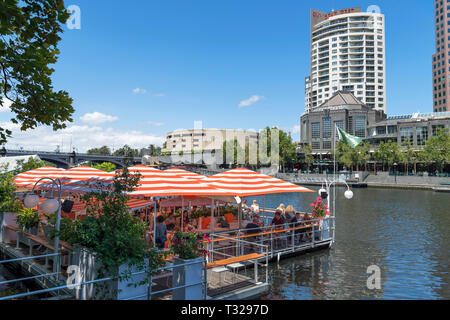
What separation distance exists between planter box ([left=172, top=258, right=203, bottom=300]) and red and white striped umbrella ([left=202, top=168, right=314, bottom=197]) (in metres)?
6.02

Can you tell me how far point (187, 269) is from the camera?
6797mm

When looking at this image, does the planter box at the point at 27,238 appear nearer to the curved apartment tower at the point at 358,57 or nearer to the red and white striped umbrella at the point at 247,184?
the red and white striped umbrella at the point at 247,184

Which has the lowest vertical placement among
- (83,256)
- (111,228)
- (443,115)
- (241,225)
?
(241,225)

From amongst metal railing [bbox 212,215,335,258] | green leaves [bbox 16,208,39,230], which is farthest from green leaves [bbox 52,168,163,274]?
metal railing [bbox 212,215,335,258]

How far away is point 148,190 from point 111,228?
4106 millimetres

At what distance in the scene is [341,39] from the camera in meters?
126

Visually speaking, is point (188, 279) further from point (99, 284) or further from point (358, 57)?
point (358, 57)

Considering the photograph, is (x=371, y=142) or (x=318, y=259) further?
(x=371, y=142)

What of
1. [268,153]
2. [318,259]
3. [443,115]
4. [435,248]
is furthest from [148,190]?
[443,115]

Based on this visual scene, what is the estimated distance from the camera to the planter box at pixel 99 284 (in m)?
5.90

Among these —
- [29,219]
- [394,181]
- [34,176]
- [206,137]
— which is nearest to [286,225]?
[29,219]

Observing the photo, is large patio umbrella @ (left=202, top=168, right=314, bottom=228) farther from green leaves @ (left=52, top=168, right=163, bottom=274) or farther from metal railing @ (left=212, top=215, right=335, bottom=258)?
green leaves @ (left=52, top=168, right=163, bottom=274)

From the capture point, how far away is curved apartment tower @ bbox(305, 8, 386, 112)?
123 m
